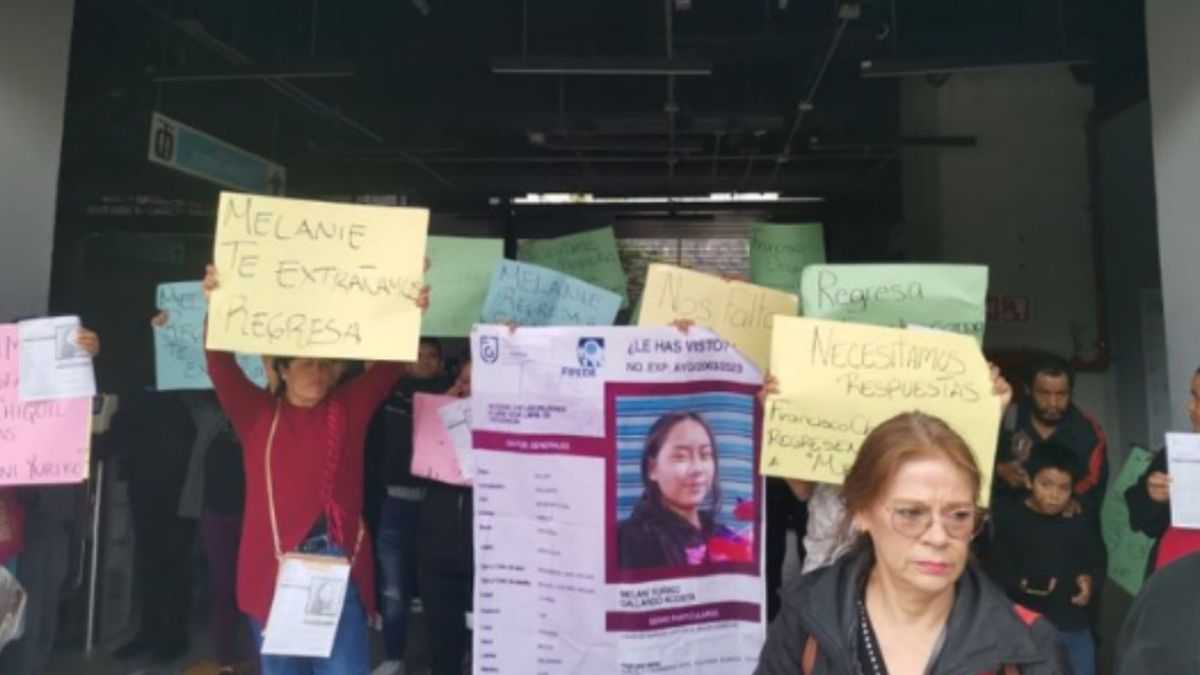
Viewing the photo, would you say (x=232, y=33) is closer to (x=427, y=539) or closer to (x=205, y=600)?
(x=205, y=600)

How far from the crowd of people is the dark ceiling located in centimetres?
288

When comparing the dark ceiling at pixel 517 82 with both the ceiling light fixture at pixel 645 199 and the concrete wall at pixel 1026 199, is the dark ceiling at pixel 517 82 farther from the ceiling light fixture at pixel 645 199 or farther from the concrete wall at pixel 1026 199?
the ceiling light fixture at pixel 645 199

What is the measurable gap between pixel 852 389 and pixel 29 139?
139 inches

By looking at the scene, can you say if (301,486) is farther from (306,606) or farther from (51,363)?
(51,363)

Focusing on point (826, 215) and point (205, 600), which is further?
point (826, 215)

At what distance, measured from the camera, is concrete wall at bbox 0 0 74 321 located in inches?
147

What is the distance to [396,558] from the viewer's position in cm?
416

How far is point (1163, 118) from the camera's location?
3547 mm

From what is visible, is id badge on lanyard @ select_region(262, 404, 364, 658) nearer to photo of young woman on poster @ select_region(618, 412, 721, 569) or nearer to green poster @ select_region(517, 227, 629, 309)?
photo of young woman on poster @ select_region(618, 412, 721, 569)

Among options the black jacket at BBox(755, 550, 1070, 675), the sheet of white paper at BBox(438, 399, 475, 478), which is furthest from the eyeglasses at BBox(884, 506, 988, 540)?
the sheet of white paper at BBox(438, 399, 475, 478)

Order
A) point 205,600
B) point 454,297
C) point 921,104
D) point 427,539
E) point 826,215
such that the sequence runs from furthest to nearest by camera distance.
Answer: point 826,215 < point 921,104 < point 205,600 < point 427,539 < point 454,297

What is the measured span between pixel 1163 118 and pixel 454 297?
2884 mm

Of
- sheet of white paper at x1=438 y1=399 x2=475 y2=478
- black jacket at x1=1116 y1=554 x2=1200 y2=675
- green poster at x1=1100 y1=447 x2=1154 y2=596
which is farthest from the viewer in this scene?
green poster at x1=1100 y1=447 x2=1154 y2=596

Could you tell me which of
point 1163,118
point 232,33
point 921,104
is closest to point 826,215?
point 921,104
